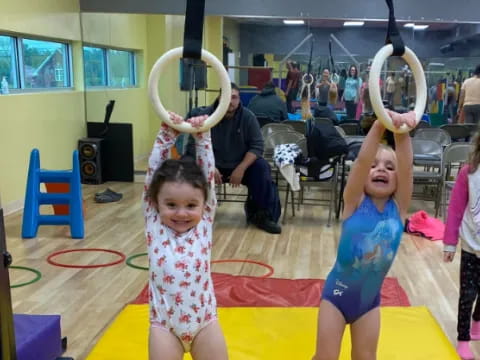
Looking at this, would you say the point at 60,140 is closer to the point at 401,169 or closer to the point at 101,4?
the point at 101,4

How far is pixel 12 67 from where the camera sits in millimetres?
5535

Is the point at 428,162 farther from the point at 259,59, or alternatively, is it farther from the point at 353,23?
the point at 259,59

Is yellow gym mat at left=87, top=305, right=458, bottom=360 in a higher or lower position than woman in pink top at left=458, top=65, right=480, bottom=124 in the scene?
lower

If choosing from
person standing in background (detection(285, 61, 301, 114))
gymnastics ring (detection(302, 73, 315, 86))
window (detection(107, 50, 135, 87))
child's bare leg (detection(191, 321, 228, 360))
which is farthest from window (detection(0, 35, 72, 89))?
child's bare leg (detection(191, 321, 228, 360))

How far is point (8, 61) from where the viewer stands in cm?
546

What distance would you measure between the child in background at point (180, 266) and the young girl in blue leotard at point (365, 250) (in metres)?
0.43

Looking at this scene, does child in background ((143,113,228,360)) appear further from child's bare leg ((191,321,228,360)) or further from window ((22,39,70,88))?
window ((22,39,70,88))

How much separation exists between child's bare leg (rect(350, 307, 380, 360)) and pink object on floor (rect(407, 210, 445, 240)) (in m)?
3.06

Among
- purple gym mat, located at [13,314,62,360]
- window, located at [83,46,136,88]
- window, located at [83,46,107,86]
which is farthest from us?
window, located at [83,46,136,88]

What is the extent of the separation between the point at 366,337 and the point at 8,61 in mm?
4897

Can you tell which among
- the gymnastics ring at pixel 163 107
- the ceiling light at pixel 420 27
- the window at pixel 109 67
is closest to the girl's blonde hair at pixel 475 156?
the gymnastics ring at pixel 163 107

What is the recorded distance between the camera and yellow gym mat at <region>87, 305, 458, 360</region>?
246 cm

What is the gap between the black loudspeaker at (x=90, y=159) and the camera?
6726mm

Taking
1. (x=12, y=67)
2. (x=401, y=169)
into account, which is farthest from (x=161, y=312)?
(x=12, y=67)
